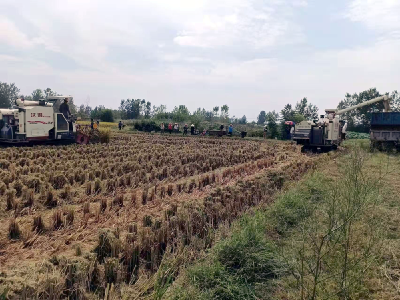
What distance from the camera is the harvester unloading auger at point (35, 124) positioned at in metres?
16.3

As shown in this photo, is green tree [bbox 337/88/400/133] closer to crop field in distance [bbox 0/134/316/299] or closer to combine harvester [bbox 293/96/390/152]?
combine harvester [bbox 293/96/390/152]

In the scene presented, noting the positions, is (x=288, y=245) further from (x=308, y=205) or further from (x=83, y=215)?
(x=83, y=215)

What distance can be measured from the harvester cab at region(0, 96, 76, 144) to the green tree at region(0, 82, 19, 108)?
63.8 meters

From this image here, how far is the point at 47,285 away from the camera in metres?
3.18

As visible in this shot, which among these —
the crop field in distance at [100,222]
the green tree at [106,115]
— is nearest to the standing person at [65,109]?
the crop field in distance at [100,222]

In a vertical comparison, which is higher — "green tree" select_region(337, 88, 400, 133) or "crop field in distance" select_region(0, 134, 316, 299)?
"green tree" select_region(337, 88, 400, 133)

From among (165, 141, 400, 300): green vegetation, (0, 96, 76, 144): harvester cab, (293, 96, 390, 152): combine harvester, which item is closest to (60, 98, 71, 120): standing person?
(0, 96, 76, 144): harvester cab

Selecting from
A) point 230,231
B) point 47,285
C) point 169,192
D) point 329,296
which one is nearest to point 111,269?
point 47,285

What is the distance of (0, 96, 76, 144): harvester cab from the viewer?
1631 centimetres

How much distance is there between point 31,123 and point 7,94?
77144 millimetres

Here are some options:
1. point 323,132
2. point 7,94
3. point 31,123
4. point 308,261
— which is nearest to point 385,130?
point 323,132

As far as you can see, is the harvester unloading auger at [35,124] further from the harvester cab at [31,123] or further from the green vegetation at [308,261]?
the green vegetation at [308,261]

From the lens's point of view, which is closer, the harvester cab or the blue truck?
the harvester cab

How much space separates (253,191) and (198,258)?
11.9ft
